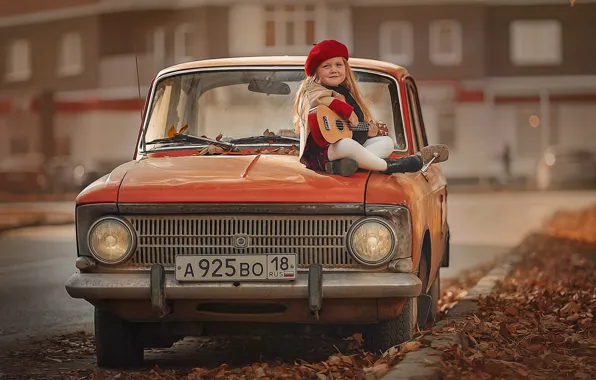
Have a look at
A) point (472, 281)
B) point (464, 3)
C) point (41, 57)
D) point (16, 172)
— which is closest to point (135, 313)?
point (472, 281)

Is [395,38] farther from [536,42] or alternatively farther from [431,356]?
[431,356]

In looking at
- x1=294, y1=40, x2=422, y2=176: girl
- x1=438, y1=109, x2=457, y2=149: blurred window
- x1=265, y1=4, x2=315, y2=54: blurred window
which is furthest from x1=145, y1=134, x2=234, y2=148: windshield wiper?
x1=438, y1=109, x2=457, y2=149: blurred window

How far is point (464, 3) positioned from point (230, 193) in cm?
4711

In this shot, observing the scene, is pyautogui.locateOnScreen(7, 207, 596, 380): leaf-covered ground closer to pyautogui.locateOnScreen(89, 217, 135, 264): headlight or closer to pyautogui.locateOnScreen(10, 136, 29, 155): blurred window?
pyautogui.locateOnScreen(89, 217, 135, 264): headlight

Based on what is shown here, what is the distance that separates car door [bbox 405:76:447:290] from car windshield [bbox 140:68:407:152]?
9.4 inches

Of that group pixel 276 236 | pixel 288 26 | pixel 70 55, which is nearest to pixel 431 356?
pixel 276 236

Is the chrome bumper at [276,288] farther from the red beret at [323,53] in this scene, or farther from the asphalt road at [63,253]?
the asphalt road at [63,253]

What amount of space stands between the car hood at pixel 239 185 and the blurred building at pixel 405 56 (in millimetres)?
44414

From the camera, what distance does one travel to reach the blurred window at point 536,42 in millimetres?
53625

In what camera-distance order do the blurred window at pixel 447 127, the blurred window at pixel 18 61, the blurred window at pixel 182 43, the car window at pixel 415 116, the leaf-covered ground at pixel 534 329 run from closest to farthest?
the leaf-covered ground at pixel 534 329 < the car window at pixel 415 116 < the blurred window at pixel 447 127 < the blurred window at pixel 182 43 < the blurred window at pixel 18 61

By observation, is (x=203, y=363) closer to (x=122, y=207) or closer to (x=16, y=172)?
(x=122, y=207)

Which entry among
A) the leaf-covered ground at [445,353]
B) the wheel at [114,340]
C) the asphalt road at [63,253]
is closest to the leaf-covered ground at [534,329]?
the leaf-covered ground at [445,353]

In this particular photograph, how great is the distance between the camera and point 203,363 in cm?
754

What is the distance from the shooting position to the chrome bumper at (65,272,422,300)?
21.3 ft
